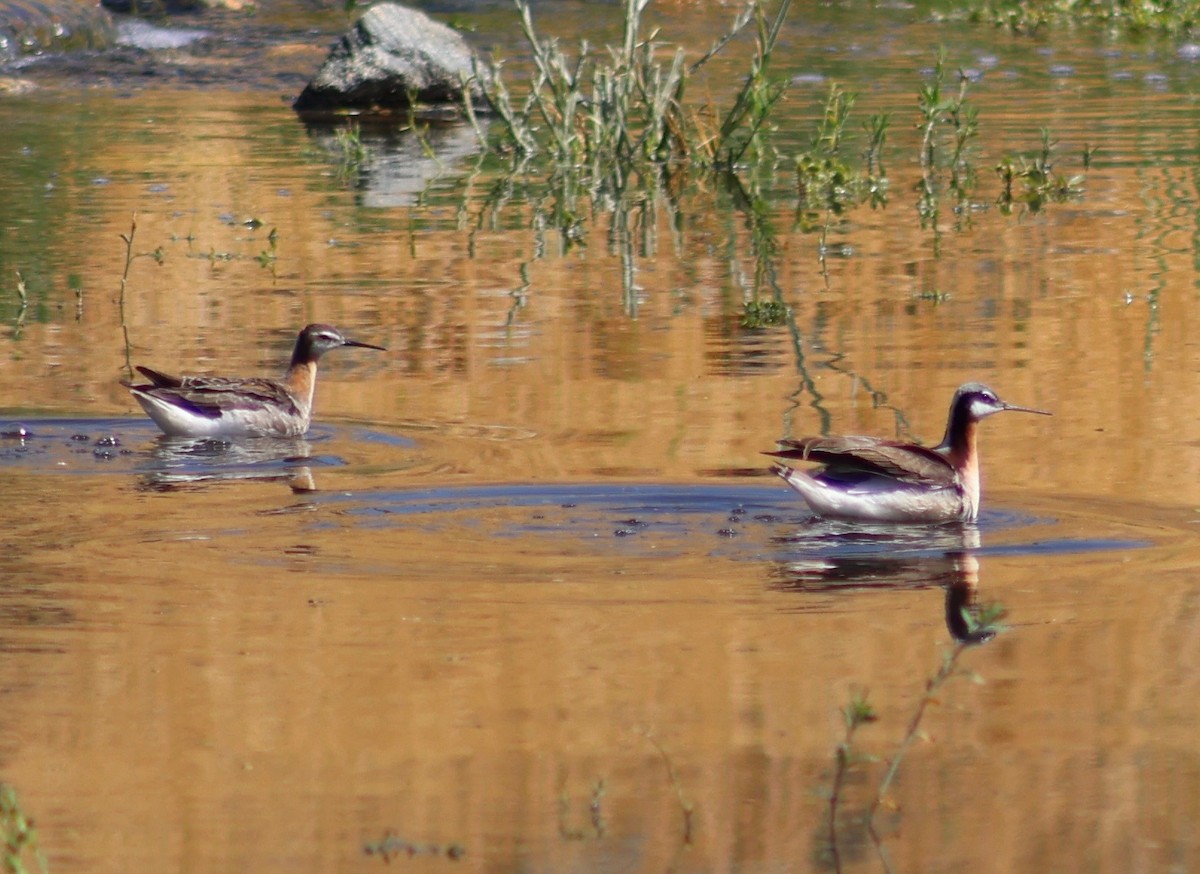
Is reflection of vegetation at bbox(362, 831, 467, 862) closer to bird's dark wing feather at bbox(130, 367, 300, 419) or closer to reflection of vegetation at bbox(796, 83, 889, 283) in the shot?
bird's dark wing feather at bbox(130, 367, 300, 419)

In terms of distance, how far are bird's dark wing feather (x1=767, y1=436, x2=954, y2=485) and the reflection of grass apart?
156 inches

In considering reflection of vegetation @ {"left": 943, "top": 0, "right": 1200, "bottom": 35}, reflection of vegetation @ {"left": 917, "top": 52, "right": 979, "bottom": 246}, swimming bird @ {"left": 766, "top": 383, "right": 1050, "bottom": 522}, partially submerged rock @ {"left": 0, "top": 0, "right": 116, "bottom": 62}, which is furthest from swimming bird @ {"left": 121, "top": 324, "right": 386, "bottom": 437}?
reflection of vegetation @ {"left": 943, "top": 0, "right": 1200, "bottom": 35}

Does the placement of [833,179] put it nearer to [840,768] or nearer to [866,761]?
[866,761]

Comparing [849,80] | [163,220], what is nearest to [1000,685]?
[163,220]

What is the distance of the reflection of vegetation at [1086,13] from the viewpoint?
1164 inches

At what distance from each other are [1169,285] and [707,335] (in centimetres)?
277

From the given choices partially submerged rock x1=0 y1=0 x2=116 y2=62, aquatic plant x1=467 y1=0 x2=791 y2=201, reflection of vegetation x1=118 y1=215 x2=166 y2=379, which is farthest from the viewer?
partially submerged rock x1=0 y1=0 x2=116 y2=62

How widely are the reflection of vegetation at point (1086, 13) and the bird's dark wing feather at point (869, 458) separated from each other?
22.3 meters

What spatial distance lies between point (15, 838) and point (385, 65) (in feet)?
65.5

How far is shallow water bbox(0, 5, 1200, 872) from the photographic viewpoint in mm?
5047

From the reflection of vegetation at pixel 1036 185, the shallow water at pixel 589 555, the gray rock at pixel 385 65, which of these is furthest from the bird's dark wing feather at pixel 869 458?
the gray rock at pixel 385 65

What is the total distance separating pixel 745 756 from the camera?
17.5ft

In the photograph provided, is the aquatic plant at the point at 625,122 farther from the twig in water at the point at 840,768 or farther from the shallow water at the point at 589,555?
the twig in water at the point at 840,768

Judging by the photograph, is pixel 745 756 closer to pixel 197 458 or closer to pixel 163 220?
pixel 197 458
